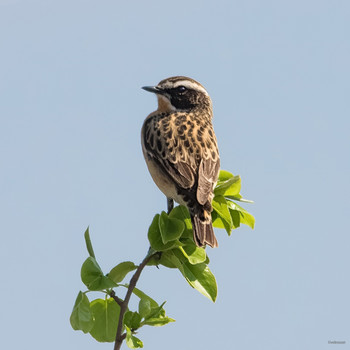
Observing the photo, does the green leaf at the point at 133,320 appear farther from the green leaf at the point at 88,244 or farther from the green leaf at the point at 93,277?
the green leaf at the point at 88,244

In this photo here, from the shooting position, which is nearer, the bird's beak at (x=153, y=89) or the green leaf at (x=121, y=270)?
the green leaf at (x=121, y=270)

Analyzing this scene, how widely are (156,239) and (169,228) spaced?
0.53 ft

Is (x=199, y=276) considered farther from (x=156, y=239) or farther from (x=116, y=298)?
(x=116, y=298)

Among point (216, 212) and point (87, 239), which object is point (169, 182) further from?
point (87, 239)

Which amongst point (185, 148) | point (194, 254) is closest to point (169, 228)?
point (194, 254)

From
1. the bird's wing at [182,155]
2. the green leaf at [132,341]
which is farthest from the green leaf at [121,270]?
the bird's wing at [182,155]

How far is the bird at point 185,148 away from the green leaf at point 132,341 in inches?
56.9

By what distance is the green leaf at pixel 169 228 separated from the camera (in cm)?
491

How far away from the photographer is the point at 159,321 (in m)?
4.83

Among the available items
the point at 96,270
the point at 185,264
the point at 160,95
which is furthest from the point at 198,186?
the point at 160,95

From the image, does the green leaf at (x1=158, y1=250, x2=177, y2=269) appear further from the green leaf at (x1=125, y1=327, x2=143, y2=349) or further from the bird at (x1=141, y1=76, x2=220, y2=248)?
the bird at (x1=141, y1=76, x2=220, y2=248)

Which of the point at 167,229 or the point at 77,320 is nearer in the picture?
the point at 77,320

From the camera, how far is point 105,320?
5.09 metres

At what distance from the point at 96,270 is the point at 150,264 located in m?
0.45
